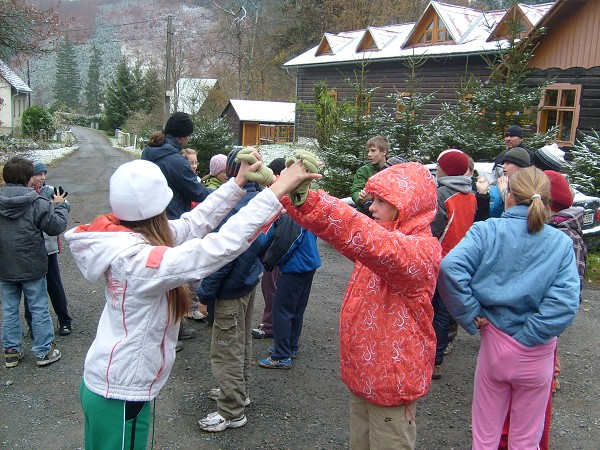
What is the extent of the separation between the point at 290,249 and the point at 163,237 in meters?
2.41

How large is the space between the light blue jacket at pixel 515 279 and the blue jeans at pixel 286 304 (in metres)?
2.12

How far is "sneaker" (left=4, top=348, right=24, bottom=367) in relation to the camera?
4.91m

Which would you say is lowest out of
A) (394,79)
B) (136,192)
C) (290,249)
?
(290,249)

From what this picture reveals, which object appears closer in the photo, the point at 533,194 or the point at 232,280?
the point at 533,194

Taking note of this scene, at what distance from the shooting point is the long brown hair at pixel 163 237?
2.39 metres

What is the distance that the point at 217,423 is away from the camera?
398 centimetres

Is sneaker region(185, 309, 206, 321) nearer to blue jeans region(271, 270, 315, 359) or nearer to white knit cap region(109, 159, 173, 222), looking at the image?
blue jeans region(271, 270, 315, 359)

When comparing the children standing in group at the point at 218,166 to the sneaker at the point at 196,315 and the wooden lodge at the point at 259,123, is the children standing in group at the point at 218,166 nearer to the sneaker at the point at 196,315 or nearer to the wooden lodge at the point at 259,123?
the sneaker at the point at 196,315

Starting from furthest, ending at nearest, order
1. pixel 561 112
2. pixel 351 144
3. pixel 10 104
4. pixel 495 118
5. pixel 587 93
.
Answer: pixel 10 104
pixel 561 112
pixel 587 93
pixel 351 144
pixel 495 118

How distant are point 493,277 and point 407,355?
74cm

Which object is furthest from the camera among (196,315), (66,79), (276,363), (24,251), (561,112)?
(66,79)

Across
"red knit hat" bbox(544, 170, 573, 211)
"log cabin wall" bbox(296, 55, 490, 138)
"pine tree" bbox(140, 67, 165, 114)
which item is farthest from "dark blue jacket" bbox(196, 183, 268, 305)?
"pine tree" bbox(140, 67, 165, 114)

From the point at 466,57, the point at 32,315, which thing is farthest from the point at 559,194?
the point at 466,57

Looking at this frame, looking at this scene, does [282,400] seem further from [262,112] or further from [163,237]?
[262,112]
